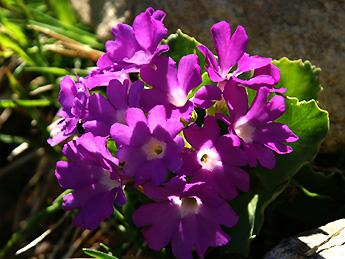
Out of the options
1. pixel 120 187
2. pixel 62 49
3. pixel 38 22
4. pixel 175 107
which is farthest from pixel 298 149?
pixel 38 22

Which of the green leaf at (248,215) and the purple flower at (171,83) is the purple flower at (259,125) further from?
the green leaf at (248,215)

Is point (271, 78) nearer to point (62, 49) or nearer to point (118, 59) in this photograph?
point (118, 59)

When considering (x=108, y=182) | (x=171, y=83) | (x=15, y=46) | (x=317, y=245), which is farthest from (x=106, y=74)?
(x=15, y=46)

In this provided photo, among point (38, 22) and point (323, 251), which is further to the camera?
point (38, 22)

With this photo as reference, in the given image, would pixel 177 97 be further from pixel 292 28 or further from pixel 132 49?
pixel 292 28

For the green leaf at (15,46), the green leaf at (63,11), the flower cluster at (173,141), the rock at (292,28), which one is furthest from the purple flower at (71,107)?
the green leaf at (63,11)

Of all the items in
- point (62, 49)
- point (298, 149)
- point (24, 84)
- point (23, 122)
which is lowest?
point (23, 122)
